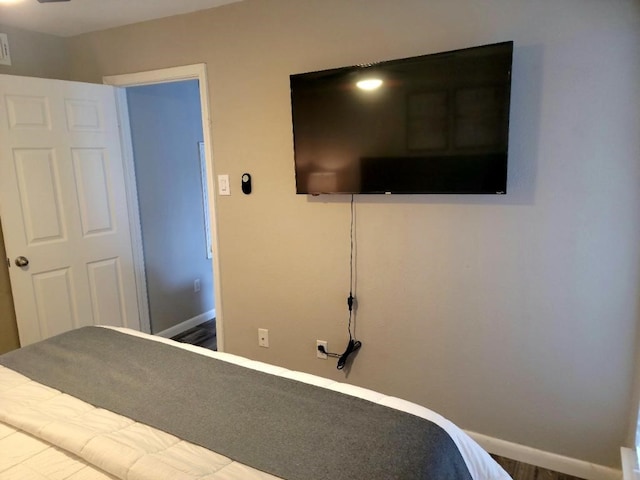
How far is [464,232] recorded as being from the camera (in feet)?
6.64

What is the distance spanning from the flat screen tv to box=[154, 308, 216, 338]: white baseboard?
6.90ft

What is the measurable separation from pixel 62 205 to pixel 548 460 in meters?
3.15

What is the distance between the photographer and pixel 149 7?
2.48 meters

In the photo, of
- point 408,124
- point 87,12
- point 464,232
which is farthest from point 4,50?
point 464,232

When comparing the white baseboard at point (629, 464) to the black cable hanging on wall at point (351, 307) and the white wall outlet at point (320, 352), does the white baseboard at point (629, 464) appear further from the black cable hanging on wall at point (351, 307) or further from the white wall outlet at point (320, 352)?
the white wall outlet at point (320, 352)

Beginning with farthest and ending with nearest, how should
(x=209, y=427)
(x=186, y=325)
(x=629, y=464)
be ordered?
(x=186, y=325), (x=629, y=464), (x=209, y=427)

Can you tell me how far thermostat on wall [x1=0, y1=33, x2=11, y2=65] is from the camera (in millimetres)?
2684

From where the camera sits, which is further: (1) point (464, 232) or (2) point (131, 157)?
(2) point (131, 157)

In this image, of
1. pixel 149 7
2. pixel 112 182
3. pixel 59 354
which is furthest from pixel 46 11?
pixel 59 354

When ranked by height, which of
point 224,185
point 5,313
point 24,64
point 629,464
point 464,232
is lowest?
point 629,464

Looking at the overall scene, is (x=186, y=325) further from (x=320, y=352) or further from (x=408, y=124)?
(x=408, y=124)

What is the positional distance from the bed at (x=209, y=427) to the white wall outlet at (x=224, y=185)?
129cm

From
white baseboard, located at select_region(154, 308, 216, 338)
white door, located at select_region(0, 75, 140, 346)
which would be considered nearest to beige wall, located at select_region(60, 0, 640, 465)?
white door, located at select_region(0, 75, 140, 346)

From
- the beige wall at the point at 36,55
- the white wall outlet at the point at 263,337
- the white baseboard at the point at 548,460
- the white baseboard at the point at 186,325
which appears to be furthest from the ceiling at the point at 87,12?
the white baseboard at the point at 548,460
